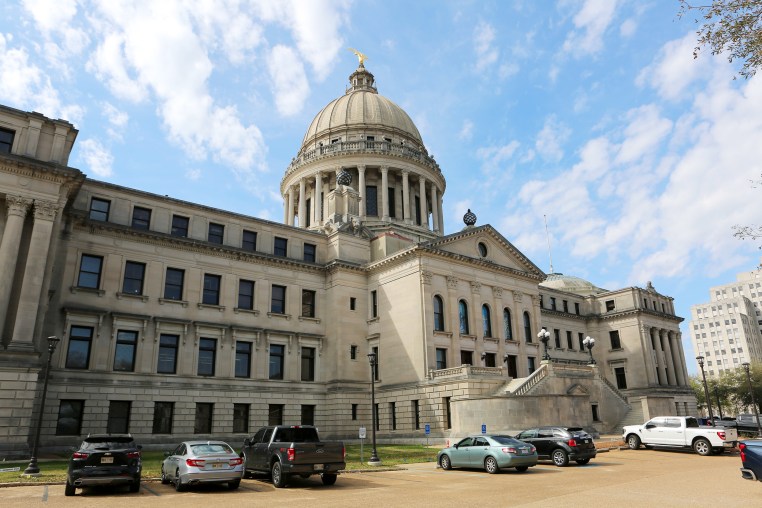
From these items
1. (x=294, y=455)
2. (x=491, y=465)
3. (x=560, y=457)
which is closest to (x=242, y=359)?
(x=294, y=455)

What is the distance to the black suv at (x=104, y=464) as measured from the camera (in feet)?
51.3

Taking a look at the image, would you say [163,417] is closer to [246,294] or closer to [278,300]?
[246,294]

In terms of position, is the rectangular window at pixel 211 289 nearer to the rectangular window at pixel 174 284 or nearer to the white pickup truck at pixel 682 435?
the rectangular window at pixel 174 284

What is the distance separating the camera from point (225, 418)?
3809cm

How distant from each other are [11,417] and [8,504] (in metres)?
15.0

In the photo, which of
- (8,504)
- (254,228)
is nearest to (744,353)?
(254,228)

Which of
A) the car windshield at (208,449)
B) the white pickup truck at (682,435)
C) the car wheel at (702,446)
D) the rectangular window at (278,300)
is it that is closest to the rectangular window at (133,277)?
the rectangular window at (278,300)

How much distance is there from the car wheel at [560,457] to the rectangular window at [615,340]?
158 ft

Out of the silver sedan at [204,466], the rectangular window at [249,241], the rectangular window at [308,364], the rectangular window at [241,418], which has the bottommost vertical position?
the silver sedan at [204,466]

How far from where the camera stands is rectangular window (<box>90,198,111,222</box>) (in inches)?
1449

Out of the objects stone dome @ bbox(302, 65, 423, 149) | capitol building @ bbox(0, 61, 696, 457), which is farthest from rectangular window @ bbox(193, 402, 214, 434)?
stone dome @ bbox(302, 65, 423, 149)

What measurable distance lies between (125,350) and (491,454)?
25.9 metres

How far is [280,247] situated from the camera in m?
45.3

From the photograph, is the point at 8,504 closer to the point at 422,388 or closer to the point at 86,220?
the point at 86,220
